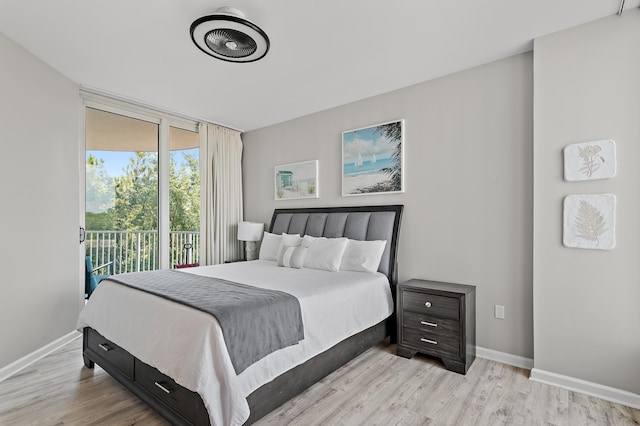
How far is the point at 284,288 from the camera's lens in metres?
2.43

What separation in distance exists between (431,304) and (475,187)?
118cm

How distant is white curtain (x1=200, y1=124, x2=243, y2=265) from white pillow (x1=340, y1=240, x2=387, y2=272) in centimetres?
226

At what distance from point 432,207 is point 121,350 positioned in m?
2.96

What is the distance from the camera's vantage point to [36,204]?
2.92m

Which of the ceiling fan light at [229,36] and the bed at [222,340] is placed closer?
the bed at [222,340]

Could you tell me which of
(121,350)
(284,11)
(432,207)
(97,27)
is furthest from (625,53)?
(121,350)

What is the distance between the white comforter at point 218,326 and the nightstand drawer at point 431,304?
0.25 metres

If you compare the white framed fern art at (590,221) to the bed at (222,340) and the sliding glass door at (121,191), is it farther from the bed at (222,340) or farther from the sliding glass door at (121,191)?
the sliding glass door at (121,191)

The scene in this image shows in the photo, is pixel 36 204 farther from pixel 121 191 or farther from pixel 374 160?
pixel 374 160

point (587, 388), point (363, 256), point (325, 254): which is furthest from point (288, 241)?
point (587, 388)

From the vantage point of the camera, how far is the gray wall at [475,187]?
2.79 m

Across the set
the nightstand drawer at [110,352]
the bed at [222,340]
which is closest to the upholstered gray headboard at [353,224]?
the bed at [222,340]

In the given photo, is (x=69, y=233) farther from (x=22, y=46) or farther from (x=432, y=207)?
(x=432, y=207)

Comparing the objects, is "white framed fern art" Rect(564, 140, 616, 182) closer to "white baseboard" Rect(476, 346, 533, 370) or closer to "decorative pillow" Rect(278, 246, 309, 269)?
"white baseboard" Rect(476, 346, 533, 370)
